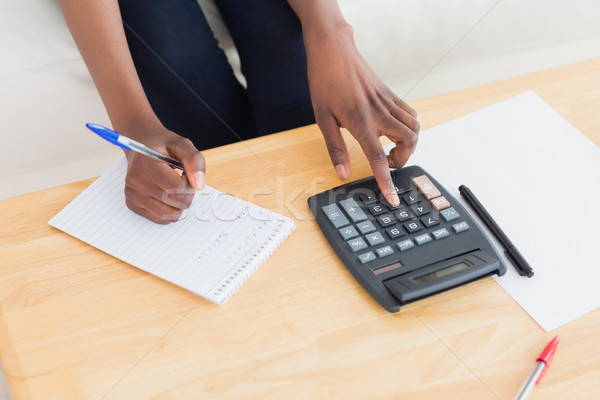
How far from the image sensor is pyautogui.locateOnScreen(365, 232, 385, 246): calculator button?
513mm

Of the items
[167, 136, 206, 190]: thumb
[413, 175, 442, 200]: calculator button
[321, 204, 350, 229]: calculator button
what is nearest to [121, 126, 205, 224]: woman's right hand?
[167, 136, 206, 190]: thumb

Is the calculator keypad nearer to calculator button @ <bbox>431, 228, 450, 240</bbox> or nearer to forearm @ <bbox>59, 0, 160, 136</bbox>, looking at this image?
calculator button @ <bbox>431, 228, 450, 240</bbox>

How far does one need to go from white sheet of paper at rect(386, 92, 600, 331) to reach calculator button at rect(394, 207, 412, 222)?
0.08m

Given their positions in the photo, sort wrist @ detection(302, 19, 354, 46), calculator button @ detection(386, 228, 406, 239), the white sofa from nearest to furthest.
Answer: calculator button @ detection(386, 228, 406, 239)
wrist @ detection(302, 19, 354, 46)
the white sofa

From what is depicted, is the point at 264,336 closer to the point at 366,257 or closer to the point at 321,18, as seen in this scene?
the point at 366,257

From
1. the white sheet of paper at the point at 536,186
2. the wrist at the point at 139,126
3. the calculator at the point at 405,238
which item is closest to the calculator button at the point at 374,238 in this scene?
the calculator at the point at 405,238

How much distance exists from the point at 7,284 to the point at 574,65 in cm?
77

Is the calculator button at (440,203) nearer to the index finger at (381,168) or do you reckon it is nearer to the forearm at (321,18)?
the index finger at (381,168)

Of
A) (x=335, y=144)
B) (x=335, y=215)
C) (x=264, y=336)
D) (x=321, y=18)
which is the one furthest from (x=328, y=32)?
(x=264, y=336)

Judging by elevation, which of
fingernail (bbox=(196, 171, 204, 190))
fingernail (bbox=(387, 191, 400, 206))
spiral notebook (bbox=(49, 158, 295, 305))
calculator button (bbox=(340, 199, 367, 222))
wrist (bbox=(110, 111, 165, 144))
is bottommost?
spiral notebook (bbox=(49, 158, 295, 305))

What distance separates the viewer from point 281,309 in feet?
1.58

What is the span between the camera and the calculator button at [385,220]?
1.72 ft

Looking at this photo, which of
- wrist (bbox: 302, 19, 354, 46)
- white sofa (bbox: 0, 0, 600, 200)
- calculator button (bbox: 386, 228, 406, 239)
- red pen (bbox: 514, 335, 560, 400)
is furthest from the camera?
white sofa (bbox: 0, 0, 600, 200)

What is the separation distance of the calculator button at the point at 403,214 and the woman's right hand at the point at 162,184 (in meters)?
0.21
